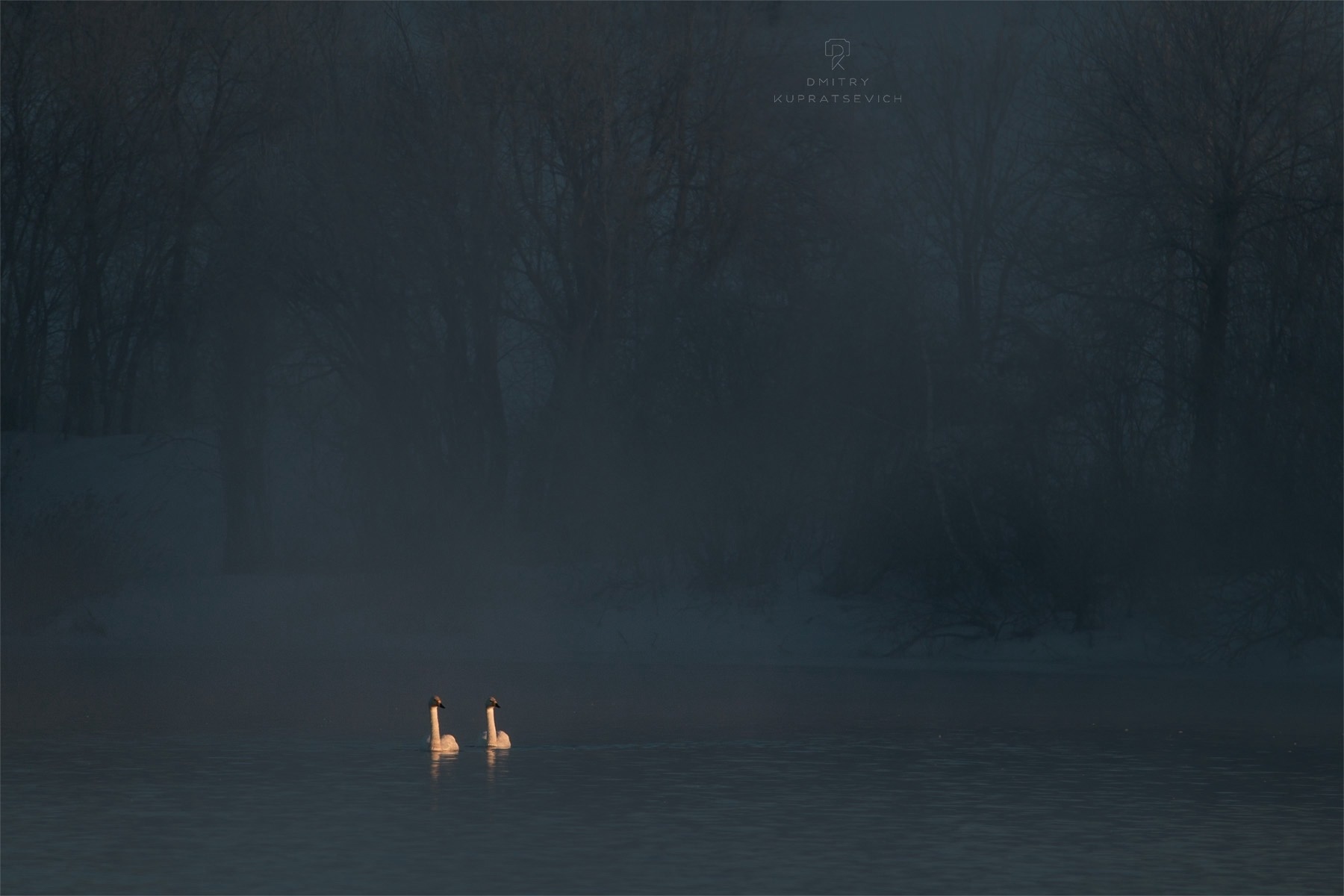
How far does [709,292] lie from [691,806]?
19624 mm

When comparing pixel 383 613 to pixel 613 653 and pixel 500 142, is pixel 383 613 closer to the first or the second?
pixel 613 653

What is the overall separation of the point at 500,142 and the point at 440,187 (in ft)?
5.20

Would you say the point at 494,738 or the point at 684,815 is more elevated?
the point at 494,738

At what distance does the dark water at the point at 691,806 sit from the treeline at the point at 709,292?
296 inches

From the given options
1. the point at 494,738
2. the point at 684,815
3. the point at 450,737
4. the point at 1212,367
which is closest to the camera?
the point at 684,815

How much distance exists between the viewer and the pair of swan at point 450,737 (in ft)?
58.9

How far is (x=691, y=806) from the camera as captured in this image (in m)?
14.9

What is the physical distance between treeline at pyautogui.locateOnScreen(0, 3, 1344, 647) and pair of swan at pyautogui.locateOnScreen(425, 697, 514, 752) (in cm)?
1217

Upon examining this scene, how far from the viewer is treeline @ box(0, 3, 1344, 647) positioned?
2847 cm

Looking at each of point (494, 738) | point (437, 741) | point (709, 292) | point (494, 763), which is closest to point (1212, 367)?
point (709, 292)

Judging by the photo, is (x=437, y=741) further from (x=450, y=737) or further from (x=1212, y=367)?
(x=1212, y=367)

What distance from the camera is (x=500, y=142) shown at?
35.4 meters

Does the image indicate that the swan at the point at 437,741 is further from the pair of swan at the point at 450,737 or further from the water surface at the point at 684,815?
the water surface at the point at 684,815

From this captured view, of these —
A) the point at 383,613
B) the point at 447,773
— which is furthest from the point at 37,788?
the point at 383,613
